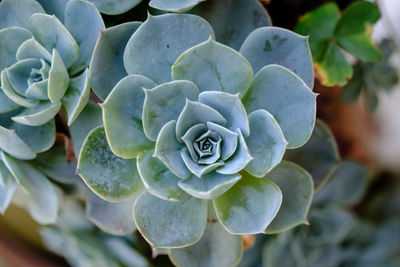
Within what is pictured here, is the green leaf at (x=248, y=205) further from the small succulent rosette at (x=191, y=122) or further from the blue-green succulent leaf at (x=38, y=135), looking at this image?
the blue-green succulent leaf at (x=38, y=135)

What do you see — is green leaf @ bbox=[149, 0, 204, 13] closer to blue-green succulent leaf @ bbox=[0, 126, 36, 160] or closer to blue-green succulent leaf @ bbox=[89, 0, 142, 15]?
blue-green succulent leaf @ bbox=[89, 0, 142, 15]

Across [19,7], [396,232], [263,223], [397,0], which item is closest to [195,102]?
[263,223]

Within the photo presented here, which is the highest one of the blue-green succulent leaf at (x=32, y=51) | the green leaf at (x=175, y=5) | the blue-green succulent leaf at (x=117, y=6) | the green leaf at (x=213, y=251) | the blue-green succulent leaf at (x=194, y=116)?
the green leaf at (x=175, y=5)

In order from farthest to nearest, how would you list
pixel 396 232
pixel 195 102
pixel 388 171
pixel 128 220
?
pixel 388 171
pixel 396 232
pixel 128 220
pixel 195 102

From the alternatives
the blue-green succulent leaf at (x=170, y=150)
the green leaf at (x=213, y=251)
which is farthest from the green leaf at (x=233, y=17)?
the green leaf at (x=213, y=251)

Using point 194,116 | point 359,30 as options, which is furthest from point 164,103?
point 359,30

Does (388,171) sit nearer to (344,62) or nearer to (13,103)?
(344,62)

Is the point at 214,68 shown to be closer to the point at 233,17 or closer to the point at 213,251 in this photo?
the point at 233,17
